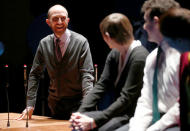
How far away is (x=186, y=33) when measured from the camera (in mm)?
1486

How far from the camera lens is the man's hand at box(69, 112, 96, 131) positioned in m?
1.89

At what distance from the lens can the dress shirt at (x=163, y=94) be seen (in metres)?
1.74

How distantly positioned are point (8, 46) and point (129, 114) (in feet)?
12.6

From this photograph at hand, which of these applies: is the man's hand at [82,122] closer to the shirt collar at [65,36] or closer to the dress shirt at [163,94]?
the dress shirt at [163,94]

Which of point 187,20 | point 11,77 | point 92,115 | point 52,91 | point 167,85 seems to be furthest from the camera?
point 11,77

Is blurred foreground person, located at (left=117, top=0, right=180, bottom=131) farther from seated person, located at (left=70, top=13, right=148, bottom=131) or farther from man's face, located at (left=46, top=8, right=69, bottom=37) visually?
man's face, located at (left=46, top=8, right=69, bottom=37)

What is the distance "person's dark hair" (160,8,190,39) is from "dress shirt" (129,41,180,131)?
12.6 inches

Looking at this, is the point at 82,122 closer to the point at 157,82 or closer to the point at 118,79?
the point at 118,79

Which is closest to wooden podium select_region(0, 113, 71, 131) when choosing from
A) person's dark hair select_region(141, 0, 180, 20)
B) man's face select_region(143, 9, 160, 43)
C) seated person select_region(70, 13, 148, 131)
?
seated person select_region(70, 13, 148, 131)

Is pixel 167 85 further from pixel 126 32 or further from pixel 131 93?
pixel 126 32

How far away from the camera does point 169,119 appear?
5.64 feet

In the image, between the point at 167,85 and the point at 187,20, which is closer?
the point at 187,20

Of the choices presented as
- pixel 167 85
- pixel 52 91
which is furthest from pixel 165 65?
pixel 52 91

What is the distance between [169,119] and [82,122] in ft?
1.64
